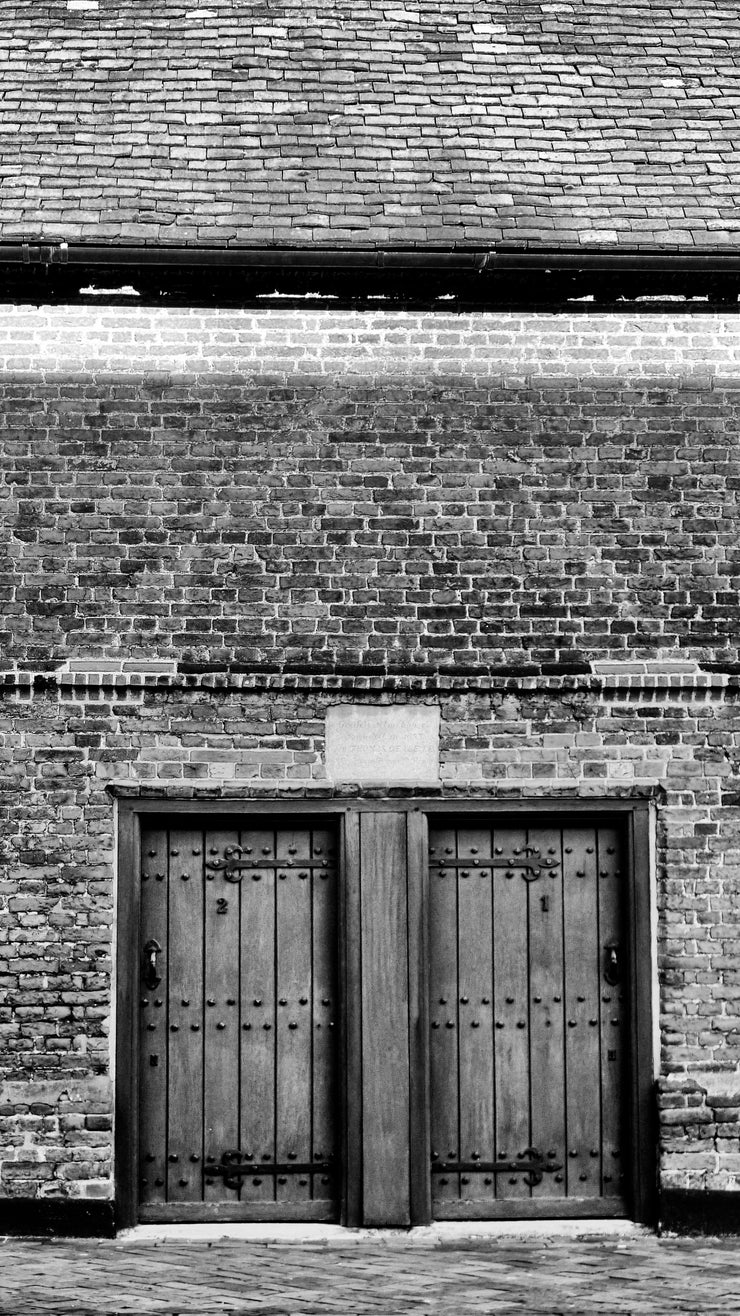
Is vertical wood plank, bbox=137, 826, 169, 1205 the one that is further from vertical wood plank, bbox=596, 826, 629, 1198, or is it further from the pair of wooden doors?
vertical wood plank, bbox=596, 826, 629, 1198

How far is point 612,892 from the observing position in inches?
304

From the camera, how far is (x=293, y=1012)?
24.9 ft

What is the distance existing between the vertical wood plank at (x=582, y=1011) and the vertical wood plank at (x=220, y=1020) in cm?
174

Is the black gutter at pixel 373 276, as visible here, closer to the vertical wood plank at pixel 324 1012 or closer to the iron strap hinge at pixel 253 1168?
the vertical wood plank at pixel 324 1012

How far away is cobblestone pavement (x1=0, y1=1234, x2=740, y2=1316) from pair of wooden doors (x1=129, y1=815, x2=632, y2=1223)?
36cm

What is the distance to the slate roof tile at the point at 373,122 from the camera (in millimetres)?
7910

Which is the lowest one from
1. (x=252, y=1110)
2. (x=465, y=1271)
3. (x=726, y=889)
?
(x=465, y=1271)

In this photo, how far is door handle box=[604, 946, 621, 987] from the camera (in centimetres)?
765

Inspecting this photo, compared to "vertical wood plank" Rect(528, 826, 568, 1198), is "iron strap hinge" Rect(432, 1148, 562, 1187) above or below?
below

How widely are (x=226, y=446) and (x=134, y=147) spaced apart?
1966 millimetres

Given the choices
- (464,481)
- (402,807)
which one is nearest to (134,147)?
Answer: (464,481)

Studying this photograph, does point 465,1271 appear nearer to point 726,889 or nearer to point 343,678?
point 726,889

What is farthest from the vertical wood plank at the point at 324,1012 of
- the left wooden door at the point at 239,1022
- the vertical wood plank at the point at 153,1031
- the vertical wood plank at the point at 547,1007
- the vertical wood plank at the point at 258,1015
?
the vertical wood plank at the point at 547,1007

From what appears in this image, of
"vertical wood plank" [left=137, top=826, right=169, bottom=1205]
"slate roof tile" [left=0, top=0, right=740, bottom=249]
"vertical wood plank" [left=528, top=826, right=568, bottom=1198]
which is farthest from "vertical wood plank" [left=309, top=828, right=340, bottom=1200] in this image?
"slate roof tile" [left=0, top=0, right=740, bottom=249]
